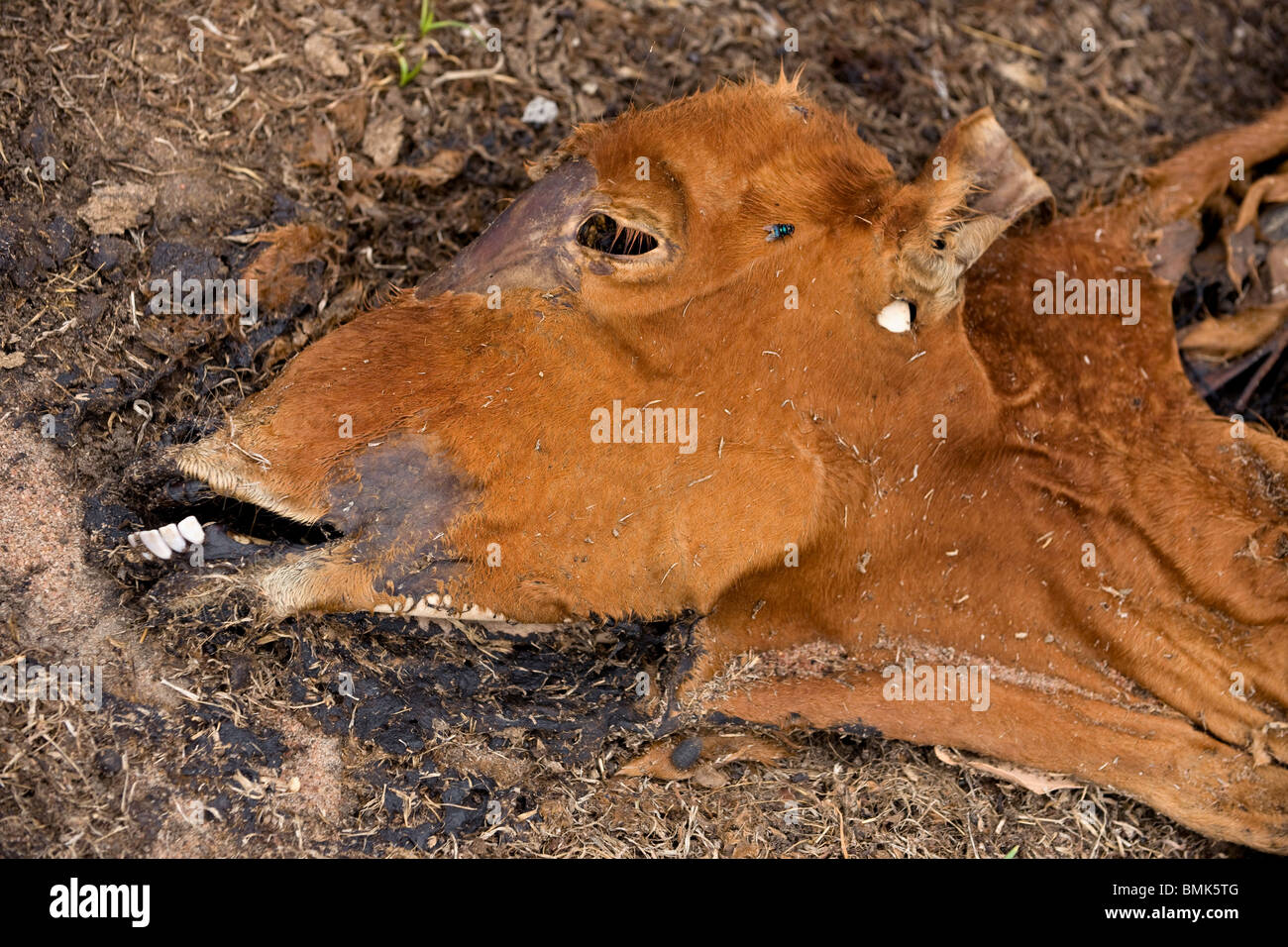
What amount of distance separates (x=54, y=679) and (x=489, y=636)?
1211 mm

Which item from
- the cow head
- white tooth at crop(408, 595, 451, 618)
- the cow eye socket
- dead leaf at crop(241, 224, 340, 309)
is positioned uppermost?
dead leaf at crop(241, 224, 340, 309)

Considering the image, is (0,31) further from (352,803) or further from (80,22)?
(352,803)

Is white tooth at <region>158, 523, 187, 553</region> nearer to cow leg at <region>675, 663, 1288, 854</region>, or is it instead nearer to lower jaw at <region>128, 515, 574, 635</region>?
lower jaw at <region>128, 515, 574, 635</region>

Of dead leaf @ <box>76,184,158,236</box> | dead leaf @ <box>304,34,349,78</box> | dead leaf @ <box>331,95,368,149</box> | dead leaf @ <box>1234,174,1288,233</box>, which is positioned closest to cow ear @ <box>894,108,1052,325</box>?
dead leaf @ <box>1234,174,1288,233</box>

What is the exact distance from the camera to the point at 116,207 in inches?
116

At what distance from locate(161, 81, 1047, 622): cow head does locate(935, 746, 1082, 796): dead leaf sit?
3.61 ft

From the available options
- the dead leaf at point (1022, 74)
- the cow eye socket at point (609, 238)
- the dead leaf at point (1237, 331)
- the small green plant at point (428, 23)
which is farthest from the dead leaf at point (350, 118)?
the dead leaf at point (1237, 331)

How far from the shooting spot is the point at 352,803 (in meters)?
2.84

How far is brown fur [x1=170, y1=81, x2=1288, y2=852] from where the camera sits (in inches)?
98.3

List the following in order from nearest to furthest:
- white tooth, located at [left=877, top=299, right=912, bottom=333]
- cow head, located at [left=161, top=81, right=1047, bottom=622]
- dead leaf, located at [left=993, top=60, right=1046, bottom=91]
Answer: cow head, located at [left=161, top=81, right=1047, bottom=622] → white tooth, located at [left=877, top=299, right=912, bottom=333] → dead leaf, located at [left=993, top=60, right=1046, bottom=91]

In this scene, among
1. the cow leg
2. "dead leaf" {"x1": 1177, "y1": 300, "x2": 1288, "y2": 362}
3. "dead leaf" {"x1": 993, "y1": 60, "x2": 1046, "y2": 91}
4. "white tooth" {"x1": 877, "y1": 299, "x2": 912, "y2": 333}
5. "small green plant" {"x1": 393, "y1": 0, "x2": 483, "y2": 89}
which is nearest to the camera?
"white tooth" {"x1": 877, "y1": 299, "x2": 912, "y2": 333}

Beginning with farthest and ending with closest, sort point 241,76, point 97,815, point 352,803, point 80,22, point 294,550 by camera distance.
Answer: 1. point 241,76
2. point 80,22
3. point 352,803
4. point 97,815
5. point 294,550

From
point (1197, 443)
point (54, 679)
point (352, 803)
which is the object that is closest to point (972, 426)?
point (1197, 443)

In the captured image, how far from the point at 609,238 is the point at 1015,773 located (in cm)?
216
